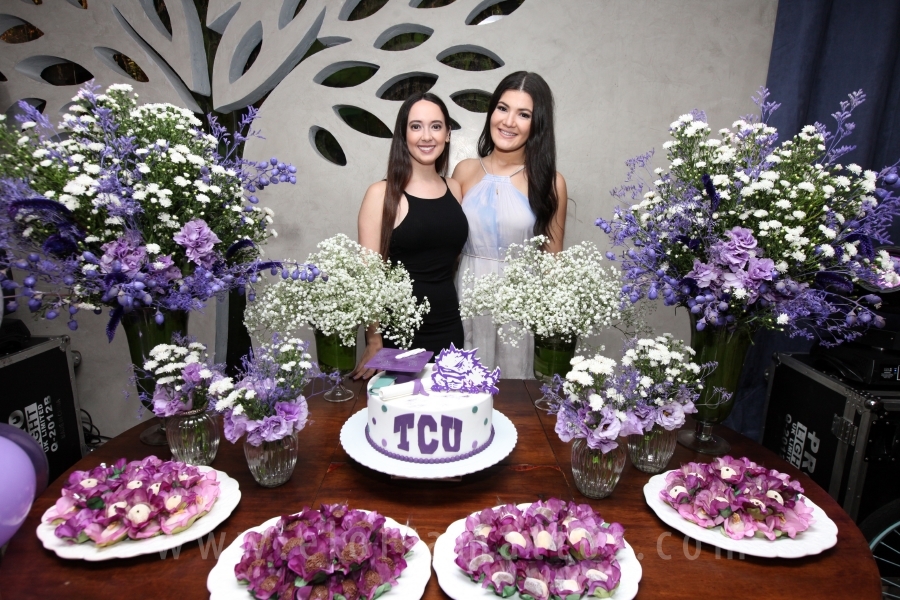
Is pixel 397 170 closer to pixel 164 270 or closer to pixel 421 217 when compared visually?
pixel 421 217

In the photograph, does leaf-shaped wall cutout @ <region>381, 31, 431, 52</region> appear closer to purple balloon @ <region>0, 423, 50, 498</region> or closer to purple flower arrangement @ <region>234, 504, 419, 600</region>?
purple balloon @ <region>0, 423, 50, 498</region>

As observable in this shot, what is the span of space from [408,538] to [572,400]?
482mm

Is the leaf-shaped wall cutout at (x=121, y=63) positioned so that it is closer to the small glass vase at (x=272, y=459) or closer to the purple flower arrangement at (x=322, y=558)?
the small glass vase at (x=272, y=459)

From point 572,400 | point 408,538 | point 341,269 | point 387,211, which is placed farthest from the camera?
point 387,211

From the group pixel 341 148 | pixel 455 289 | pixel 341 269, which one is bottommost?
pixel 455 289

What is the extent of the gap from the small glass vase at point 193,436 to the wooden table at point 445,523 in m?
0.06

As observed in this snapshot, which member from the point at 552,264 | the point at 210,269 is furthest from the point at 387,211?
the point at 210,269

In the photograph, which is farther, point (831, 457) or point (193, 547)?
point (831, 457)

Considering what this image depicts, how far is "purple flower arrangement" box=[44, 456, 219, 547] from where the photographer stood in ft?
3.82

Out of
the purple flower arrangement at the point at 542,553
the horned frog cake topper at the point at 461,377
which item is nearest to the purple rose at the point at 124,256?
the horned frog cake topper at the point at 461,377

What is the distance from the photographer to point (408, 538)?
3.76 ft

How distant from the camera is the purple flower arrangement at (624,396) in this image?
1286mm

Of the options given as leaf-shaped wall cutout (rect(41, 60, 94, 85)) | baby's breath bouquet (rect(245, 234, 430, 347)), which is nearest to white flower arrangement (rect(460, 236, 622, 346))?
baby's breath bouquet (rect(245, 234, 430, 347))

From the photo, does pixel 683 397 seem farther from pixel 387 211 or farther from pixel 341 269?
pixel 387 211
